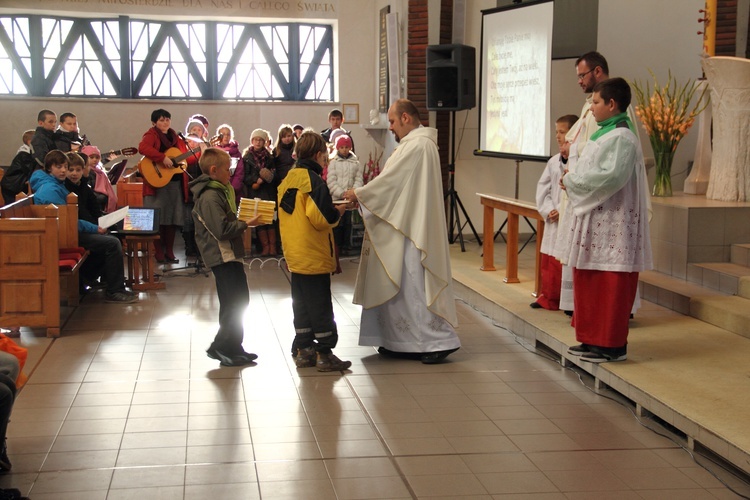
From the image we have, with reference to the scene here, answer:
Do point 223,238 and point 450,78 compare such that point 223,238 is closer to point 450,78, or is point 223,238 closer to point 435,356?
point 435,356

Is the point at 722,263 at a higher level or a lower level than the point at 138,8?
lower

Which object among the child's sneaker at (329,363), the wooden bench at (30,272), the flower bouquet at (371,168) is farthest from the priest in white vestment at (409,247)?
the flower bouquet at (371,168)

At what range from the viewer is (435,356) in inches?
242

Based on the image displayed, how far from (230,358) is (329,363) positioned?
69 centimetres

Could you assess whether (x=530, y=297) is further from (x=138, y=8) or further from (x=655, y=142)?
(x=138, y=8)

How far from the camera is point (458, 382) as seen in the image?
5738 millimetres

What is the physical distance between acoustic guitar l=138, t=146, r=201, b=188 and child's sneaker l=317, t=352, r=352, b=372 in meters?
5.19

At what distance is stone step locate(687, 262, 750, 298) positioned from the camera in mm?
6754

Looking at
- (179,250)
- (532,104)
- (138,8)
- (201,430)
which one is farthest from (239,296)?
(138,8)

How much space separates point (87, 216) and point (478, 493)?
5.57m

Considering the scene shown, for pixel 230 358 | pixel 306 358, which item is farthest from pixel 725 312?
pixel 230 358

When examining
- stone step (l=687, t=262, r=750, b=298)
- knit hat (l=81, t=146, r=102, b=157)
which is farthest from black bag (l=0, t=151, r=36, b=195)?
stone step (l=687, t=262, r=750, b=298)

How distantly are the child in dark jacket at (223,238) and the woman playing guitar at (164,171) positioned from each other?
4.69 meters

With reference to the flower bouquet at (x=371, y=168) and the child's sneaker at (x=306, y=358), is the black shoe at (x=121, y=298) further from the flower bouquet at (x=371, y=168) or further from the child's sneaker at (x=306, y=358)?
the flower bouquet at (x=371, y=168)
